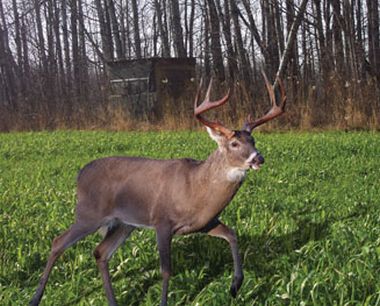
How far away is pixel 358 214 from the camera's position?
5.09m

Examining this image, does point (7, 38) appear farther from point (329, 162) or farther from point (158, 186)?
point (158, 186)

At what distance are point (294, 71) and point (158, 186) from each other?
513 inches

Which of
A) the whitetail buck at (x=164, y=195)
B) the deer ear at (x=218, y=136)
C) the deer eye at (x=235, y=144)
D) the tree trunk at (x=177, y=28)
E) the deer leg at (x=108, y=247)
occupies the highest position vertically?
the tree trunk at (x=177, y=28)

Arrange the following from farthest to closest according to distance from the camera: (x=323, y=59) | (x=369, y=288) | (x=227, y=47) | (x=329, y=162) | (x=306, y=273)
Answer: (x=227, y=47), (x=323, y=59), (x=329, y=162), (x=306, y=273), (x=369, y=288)

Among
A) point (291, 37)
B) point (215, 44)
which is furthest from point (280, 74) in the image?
point (215, 44)

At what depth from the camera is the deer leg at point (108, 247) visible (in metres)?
3.45

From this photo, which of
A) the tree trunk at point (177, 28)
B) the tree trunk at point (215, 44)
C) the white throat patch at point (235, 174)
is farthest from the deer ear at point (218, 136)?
the tree trunk at point (177, 28)

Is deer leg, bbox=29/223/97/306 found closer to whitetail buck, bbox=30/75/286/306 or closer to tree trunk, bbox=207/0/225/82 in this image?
whitetail buck, bbox=30/75/286/306

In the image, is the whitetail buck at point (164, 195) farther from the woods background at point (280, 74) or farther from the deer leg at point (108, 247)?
the woods background at point (280, 74)

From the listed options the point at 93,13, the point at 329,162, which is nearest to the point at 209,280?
the point at 329,162

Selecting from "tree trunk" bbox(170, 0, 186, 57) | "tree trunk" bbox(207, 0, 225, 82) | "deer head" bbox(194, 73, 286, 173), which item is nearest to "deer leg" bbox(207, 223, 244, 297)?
"deer head" bbox(194, 73, 286, 173)

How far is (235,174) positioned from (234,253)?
0.50 metres

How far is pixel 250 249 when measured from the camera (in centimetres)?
417

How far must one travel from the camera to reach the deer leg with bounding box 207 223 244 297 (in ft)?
11.0
